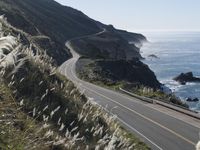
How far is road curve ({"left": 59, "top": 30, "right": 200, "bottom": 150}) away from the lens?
85.3 ft

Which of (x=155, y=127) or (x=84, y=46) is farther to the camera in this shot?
(x=84, y=46)

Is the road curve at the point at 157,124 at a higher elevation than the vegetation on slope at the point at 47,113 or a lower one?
lower

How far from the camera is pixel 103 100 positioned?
43.8 meters

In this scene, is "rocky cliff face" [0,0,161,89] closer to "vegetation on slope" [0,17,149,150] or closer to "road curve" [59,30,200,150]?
"road curve" [59,30,200,150]

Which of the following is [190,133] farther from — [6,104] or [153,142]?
[6,104]

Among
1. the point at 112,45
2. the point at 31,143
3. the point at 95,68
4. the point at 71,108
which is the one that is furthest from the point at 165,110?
the point at 112,45

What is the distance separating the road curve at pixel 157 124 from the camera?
25984mm

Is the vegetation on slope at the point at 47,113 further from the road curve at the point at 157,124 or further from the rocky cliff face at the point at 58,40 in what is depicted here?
the rocky cliff face at the point at 58,40

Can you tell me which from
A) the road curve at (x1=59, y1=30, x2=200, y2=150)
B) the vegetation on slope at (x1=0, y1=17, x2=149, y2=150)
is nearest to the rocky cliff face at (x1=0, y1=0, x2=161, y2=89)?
the road curve at (x1=59, y1=30, x2=200, y2=150)

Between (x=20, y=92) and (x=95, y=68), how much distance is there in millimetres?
73554

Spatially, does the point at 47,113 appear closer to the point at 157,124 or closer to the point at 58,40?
the point at 157,124

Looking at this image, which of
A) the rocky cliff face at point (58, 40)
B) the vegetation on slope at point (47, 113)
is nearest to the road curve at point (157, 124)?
the rocky cliff face at point (58, 40)

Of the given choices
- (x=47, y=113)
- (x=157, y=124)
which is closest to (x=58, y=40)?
(x=157, y=124)

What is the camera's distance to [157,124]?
105 ft
